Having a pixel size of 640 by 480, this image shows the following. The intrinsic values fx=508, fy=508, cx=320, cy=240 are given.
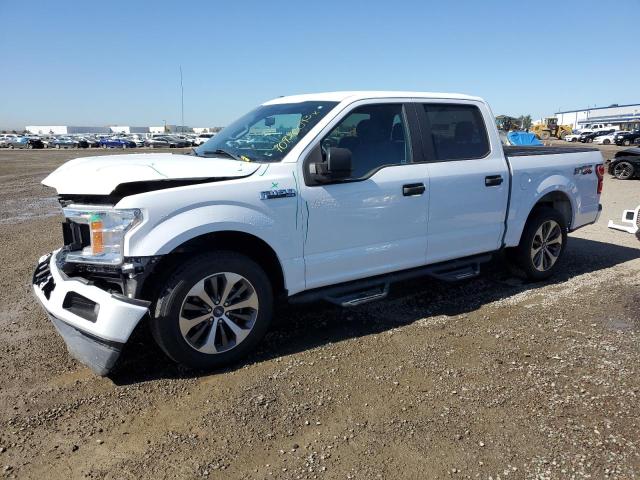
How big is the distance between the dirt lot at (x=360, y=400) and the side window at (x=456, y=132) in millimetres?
1470

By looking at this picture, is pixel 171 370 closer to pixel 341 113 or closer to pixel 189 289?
pixel 189 289

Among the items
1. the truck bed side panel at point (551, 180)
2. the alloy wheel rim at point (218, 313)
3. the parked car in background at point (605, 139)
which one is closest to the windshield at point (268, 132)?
the alloy wheel rim at point (218, 313)

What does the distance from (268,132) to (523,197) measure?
2792 mm

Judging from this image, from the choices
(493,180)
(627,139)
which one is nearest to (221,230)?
(493,180)

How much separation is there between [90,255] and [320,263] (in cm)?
164

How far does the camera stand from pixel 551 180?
5539 mm

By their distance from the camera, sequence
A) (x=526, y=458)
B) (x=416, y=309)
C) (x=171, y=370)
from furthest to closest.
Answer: (x=416, y=309), (x=171, y=370), (x=526, y=458)

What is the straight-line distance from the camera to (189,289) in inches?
133

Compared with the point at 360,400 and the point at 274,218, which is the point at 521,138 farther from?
the point at 360,400

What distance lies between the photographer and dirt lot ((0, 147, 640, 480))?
2654 mm

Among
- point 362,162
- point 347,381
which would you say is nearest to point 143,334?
point 347,381

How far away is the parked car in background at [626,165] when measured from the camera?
1675 cm

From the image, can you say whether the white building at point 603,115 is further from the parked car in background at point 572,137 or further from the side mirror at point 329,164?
the side mirror at point 329,164

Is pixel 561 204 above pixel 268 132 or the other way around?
the other way around
